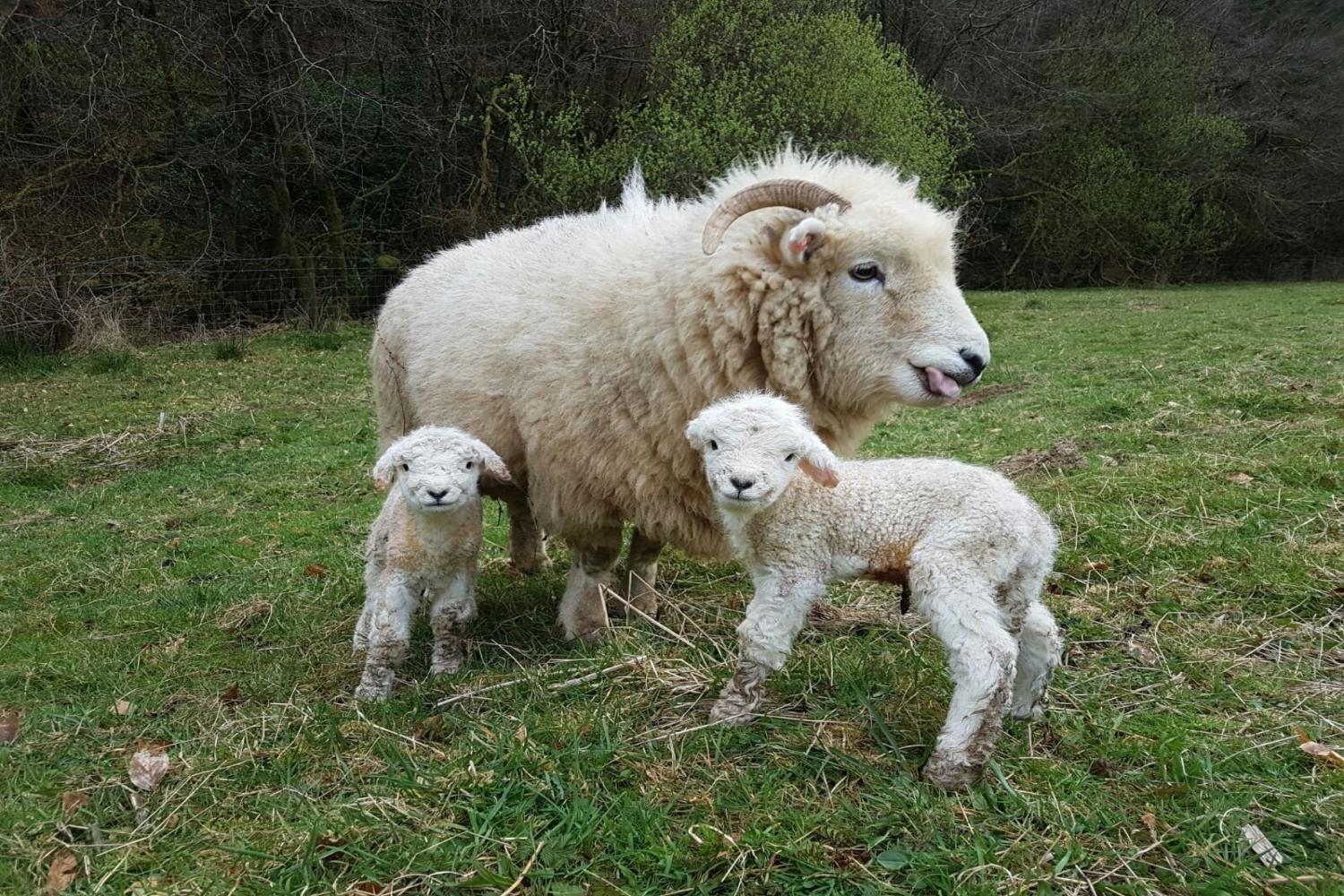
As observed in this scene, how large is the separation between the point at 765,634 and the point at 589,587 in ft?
5.00

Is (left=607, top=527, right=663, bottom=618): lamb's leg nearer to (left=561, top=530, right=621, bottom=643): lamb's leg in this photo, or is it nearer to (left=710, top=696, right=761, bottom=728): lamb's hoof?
(left=561, top=530, right=621, bottom=643): lamb's leg

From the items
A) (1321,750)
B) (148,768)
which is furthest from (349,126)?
(1321,750)

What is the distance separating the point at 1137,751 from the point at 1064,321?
1776 cm

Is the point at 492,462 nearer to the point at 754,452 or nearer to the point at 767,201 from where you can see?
the point at 754,452

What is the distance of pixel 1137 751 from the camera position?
2.91 metres

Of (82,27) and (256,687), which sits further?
(82,27)

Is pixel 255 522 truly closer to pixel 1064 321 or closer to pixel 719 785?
pixel 719 785

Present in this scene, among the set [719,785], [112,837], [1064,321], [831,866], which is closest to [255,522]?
[112,837]

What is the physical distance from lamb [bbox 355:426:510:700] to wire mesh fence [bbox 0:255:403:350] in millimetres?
14126

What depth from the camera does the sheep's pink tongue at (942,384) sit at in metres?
3.62

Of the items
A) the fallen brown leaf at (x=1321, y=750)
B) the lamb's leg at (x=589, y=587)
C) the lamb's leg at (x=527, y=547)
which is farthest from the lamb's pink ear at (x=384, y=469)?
the fallen brown leaf at (x=1321, y=750)

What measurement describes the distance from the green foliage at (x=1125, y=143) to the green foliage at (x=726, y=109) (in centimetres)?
1153

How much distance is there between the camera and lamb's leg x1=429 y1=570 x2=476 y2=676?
12.8 ft

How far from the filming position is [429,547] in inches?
149
